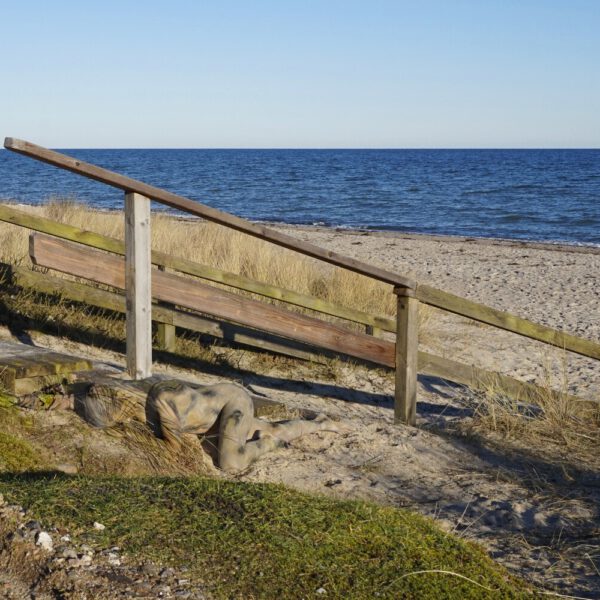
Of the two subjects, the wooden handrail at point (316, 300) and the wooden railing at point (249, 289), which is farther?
the wooden handrail at point (316, 300)

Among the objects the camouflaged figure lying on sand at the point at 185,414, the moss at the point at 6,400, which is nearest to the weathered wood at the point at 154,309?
the camouflaged figure lying on sand at the point at 185,414

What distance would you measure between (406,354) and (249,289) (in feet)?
5.93

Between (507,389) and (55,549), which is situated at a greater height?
(55,549)

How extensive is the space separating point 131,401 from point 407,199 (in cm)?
3808

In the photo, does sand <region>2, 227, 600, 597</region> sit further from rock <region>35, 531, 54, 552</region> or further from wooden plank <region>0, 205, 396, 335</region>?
rock <region>35, 531, 54, 552</region>

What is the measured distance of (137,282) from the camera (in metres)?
5.57

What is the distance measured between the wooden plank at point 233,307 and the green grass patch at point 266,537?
2469 mm

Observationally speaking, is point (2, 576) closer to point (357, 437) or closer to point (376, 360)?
point (357, 437)

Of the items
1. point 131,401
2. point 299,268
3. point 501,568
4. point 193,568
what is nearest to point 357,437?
point 131,401

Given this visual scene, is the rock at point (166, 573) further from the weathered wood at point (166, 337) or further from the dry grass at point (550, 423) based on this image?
the weathered wood at point (166, 337)

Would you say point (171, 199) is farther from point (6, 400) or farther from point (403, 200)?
point (403, 200)

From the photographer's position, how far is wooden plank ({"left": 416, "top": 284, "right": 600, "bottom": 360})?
6.21 m

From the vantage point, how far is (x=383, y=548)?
363 centimetres

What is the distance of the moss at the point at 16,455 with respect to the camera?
4449mm
